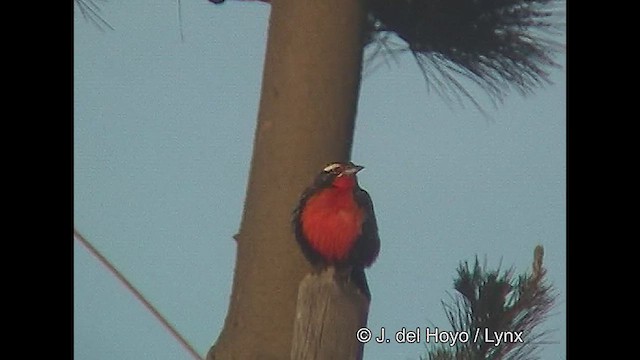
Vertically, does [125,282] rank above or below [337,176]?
below

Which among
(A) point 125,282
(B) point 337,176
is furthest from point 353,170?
(A) point 125,282

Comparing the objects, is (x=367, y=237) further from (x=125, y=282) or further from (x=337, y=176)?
(x=125, y=282)

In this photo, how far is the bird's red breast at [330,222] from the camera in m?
1.17

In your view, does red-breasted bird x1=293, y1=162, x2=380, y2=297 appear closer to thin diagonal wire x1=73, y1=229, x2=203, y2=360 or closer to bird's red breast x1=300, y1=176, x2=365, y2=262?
bird's red breast x1=300, y1=176, x2=365, y2=262

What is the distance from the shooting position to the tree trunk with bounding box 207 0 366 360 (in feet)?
3.84

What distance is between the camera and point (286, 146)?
3.93 ft

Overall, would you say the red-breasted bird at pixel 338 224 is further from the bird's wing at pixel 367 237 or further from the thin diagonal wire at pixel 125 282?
the thin diagonal wire at pixel 125 282

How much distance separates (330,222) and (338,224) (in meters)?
0.01

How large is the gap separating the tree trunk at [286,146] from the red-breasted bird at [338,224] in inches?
0.5

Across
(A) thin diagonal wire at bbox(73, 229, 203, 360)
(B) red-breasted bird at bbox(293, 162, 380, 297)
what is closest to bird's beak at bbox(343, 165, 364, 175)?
(B) red-breasted bird at bbox(293, 162, 380, 297)

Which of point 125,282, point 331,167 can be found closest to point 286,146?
point 331,167

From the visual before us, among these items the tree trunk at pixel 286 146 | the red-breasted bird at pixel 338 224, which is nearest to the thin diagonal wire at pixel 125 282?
the tree trunk at pixel 286 146

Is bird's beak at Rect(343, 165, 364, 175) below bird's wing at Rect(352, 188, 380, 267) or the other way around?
the other way around

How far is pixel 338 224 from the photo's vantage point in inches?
46.2
